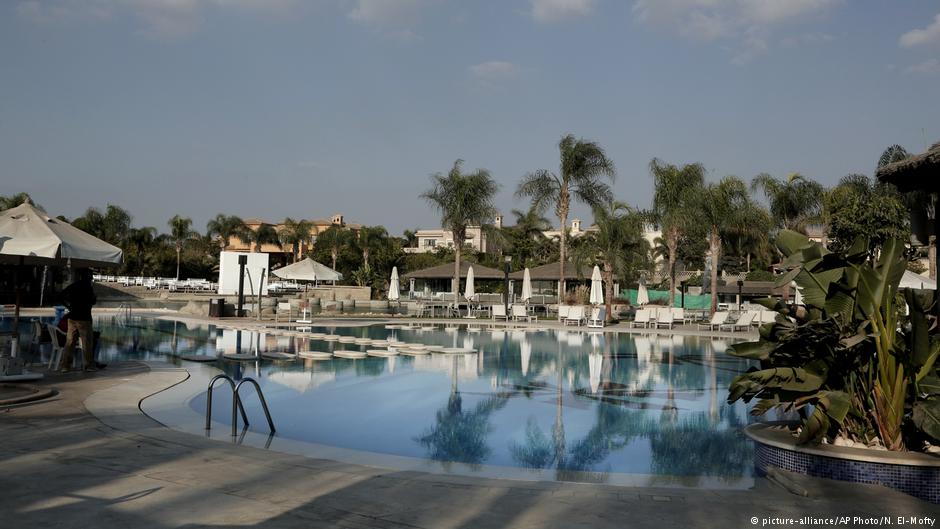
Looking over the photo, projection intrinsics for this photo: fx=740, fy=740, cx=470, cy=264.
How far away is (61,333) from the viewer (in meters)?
11.7

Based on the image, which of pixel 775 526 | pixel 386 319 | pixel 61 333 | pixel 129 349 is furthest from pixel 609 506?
pixel 386 319

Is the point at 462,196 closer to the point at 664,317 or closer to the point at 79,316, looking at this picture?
the point at 664,317

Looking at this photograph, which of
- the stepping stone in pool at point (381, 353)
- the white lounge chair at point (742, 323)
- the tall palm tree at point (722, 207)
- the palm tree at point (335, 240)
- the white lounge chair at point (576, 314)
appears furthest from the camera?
the palm tree at point (335, 240)

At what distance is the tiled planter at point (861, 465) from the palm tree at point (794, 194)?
3324 centimetres

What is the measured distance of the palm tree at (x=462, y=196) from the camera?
37125 mm

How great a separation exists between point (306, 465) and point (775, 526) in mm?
3585

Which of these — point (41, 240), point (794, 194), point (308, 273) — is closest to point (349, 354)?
point (41, 240)

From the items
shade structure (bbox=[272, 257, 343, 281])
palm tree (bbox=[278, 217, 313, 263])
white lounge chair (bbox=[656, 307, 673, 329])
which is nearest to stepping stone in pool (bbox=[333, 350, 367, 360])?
white lounge chair (bbox=[656, 307, 673, 329])

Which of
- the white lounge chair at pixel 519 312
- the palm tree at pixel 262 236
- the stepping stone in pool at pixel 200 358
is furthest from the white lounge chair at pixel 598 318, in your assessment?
the palm tree at pixel 262 236

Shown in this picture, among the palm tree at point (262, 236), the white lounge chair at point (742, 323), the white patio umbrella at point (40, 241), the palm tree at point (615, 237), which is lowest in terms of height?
the white lounge chair at point (742, 323)

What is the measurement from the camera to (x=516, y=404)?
10.8m

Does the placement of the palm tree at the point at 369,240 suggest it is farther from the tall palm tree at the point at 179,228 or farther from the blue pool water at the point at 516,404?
the blue pool water at the point at 516,404

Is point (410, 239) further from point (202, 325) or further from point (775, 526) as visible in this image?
point (775, 526)

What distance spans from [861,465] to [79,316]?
1042 cm
